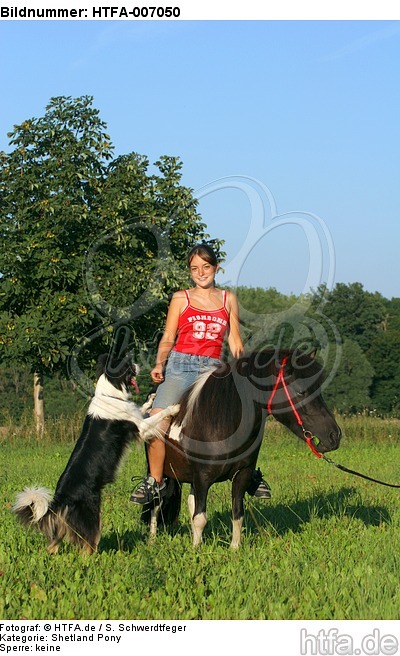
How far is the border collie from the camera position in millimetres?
6078

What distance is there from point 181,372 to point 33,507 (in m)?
1.76

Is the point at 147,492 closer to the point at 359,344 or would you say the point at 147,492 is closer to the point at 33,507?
the point at 33,507

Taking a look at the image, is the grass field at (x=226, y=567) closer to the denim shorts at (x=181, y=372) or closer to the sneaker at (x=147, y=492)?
the sneaker at (x=147, y=492)

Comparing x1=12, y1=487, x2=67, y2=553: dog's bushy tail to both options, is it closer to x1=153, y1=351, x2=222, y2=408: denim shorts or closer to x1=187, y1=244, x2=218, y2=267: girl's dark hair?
x1=153, y1=351, x2=222, y2=408: denim shorts

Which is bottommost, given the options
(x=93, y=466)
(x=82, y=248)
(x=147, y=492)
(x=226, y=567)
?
(x=226, y=567)

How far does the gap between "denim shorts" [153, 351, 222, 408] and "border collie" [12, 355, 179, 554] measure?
16 centimetres

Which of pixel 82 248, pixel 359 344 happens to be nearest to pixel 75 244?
pixel 82 248

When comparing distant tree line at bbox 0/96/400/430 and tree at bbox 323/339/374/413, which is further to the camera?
tree at bbox 323/339/374/413

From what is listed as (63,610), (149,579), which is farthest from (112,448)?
(63,610)

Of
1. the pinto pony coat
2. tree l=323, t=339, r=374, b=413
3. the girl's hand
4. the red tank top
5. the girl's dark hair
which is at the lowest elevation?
tree l=323, t=339, r=374, b=413

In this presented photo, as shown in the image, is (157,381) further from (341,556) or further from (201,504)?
(341,556)

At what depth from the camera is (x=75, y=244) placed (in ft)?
71.5

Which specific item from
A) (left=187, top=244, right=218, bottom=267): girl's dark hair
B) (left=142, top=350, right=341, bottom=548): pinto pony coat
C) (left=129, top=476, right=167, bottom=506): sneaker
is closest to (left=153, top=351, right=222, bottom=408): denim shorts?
(left=142, top=350, right=341, bottom=548): pinto pony coat

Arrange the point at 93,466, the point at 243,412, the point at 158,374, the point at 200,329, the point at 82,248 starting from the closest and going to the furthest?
the point at 93,466, the point at 243,412, the point at 200,329, the point at 158,374, the point at 82,248
